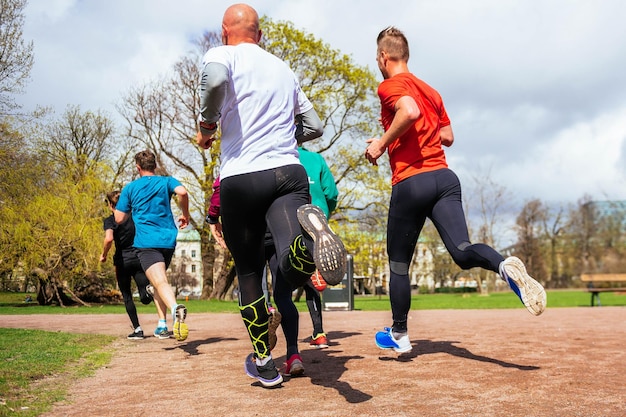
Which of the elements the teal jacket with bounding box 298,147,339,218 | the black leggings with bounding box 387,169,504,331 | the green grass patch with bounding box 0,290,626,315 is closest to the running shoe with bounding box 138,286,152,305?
the teal jacket with bounding box 298,147,339,218

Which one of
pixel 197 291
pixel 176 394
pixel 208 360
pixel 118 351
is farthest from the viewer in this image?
pixel 197 291

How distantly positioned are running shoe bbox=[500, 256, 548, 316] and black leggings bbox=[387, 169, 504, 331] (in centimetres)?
26

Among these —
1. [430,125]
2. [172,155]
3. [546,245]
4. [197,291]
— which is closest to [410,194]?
[430,125]

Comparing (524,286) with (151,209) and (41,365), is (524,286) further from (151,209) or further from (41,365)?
(151,209)

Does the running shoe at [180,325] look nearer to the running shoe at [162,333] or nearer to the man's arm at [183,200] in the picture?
the man's arm at [183,200]

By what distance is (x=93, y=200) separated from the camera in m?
23.9

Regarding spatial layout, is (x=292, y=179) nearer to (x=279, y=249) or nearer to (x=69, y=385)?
(x=279, y=249)

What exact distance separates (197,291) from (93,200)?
3011 inches

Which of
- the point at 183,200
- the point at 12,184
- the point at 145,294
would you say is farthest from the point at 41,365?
the point at 12,184

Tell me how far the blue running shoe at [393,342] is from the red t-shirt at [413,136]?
1.16m

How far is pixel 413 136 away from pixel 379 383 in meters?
1.81

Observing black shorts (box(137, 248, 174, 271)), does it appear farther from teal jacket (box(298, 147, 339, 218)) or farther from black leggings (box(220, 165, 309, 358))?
black leggings (box(220, 165, 309, 358))

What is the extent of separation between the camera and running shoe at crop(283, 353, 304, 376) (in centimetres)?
381

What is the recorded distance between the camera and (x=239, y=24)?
343 centimetres
